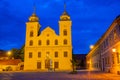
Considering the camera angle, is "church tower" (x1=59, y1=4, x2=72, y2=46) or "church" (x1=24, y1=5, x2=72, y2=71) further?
"church tower" (x1=59, y1=4, x2=72, y2=46)

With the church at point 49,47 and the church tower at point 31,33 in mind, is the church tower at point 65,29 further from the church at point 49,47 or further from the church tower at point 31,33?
the church tower at point 31,33

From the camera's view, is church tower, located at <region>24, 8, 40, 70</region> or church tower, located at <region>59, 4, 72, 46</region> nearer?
church tower, located at <region>59, 4, 72, 46</region>

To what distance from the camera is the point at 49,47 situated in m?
70.8

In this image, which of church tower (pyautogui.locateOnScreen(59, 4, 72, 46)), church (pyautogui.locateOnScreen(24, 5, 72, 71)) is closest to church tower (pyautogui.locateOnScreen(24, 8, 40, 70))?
church (pyautogui.locateOnScreen(24, 5, 72, 71))

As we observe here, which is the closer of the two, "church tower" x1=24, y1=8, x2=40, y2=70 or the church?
the church

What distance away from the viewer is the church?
227ft

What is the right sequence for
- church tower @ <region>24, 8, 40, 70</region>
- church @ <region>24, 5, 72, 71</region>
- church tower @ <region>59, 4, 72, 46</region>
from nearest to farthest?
1. church @ <region>24, 5, 72, 71</region>
2. church tower @ <region>59, 4, 72, 46</region>
3. church tower @ <region>24, 8, 40, 70</region>

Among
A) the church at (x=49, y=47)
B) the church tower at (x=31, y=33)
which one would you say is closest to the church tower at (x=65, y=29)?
the church at (x=49, y=47)

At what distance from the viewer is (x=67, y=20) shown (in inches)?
2849

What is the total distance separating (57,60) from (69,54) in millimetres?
4049

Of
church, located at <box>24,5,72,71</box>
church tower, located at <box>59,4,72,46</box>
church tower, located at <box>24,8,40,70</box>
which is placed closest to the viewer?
church, located at <box>24,5,72,71</box>

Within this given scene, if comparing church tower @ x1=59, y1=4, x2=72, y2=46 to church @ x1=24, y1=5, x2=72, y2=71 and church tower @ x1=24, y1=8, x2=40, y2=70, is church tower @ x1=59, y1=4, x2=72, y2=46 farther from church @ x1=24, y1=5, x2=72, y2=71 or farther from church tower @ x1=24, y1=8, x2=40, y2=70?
church tower @ x1=24, y1=8, x2=40, y2=70

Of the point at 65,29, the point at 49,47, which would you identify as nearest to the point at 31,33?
the point at 49,47

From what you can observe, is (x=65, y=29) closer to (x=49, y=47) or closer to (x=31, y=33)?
(x=49, y=47)
